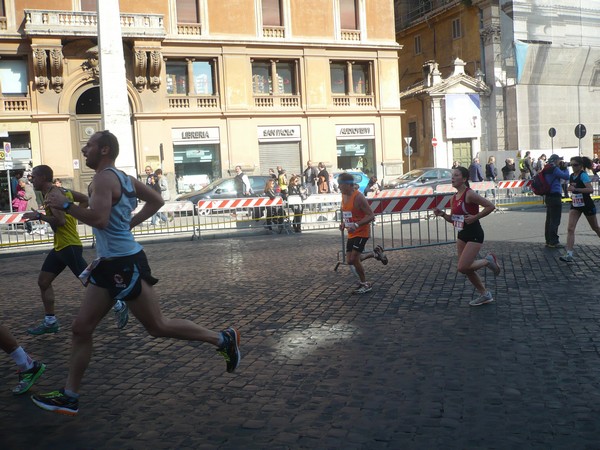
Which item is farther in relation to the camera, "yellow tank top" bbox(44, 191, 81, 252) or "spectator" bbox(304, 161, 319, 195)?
"spectator" bbox(304, 161, 319, 195)

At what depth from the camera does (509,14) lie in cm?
4331

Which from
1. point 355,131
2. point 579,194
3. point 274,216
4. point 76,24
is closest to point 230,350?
point 579,194

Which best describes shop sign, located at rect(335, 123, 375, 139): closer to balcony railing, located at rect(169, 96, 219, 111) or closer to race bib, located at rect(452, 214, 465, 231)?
balcony railing, located at rect(169, 96, 219, 111)

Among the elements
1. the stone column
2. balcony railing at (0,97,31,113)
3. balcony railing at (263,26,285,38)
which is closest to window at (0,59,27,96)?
balcony railing at (0,97,31,113)

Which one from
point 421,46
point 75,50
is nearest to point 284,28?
point 75,50

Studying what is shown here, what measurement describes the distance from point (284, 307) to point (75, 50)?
90.3ft

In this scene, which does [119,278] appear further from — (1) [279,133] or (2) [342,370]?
(1) [279,133]

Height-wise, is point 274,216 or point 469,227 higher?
point 469,227

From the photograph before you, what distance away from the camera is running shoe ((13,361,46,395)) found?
18.8 feet

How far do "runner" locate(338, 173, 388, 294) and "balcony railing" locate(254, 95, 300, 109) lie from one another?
27.8 metres

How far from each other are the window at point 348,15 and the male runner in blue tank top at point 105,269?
35587mm

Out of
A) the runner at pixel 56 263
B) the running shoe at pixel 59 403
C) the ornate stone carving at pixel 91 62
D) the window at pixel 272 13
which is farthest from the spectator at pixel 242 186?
the running shoe at pixel 59 403

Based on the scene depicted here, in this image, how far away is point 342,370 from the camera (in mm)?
6094

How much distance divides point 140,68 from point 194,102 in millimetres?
3191
